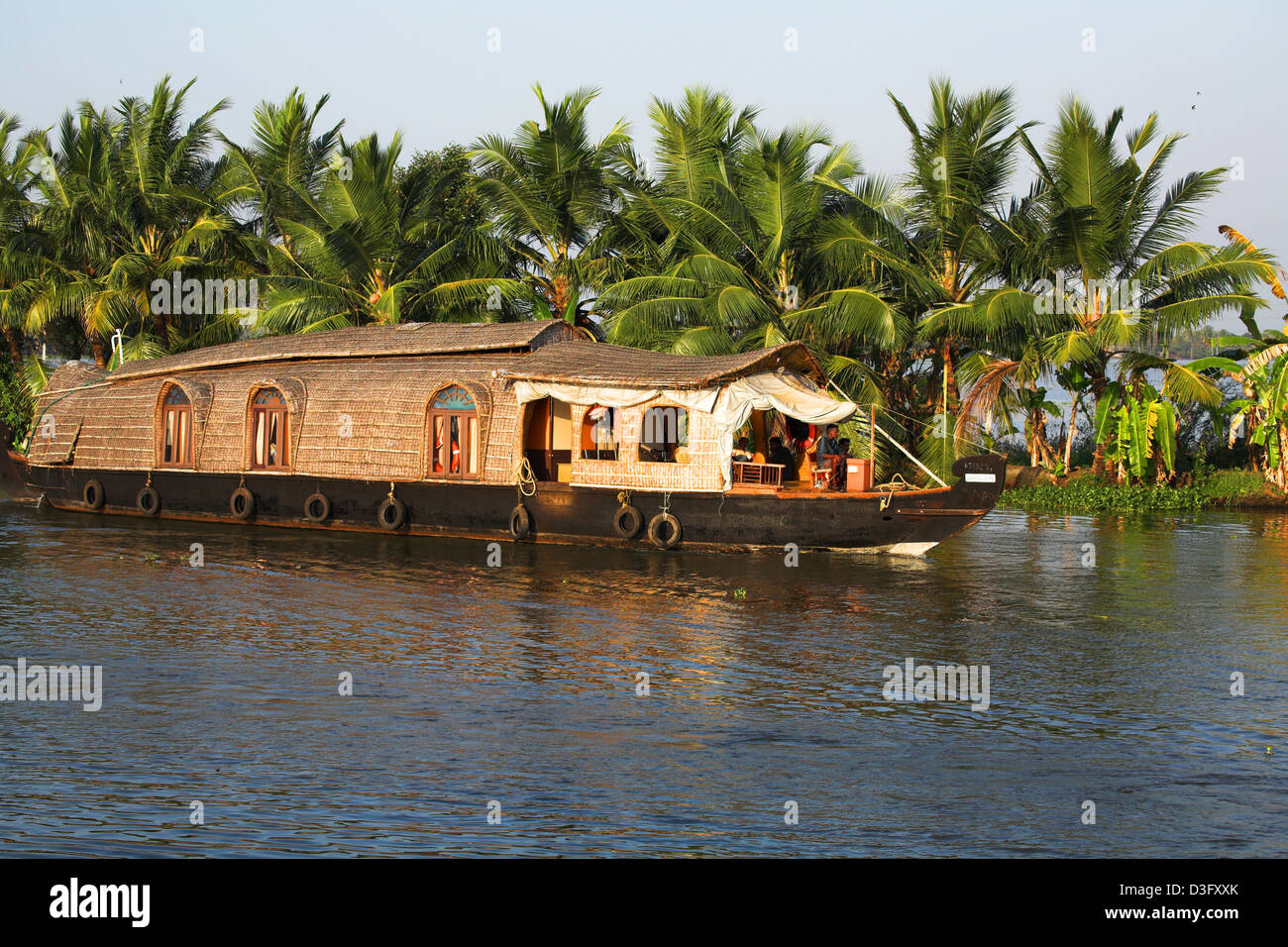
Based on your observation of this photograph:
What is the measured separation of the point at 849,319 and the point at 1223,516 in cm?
778

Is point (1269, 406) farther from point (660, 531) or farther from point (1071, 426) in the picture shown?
point (660, 531)

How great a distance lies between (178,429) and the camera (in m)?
21.6

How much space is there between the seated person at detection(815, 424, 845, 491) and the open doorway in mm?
3837

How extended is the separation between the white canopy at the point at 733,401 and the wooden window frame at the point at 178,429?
7.45 meters

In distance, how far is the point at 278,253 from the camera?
2864 centimetres

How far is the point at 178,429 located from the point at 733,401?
32.8 ft

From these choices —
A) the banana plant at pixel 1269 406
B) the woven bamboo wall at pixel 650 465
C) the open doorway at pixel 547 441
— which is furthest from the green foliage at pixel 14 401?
the banana plant at pixel 1269 406

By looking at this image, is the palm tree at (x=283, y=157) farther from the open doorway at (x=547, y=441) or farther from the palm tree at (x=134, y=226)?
the open doorway at (x=547, y=441)

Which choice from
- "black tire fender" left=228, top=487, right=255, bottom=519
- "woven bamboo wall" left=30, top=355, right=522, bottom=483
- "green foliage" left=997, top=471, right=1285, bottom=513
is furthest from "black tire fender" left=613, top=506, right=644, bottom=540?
"green foliage" left=997, top=471, right=1285, bottom=513

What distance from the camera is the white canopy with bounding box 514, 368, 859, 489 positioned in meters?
17.0

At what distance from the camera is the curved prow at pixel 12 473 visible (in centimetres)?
2462

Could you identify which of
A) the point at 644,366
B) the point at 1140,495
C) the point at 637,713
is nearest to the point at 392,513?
the point at 644,366
